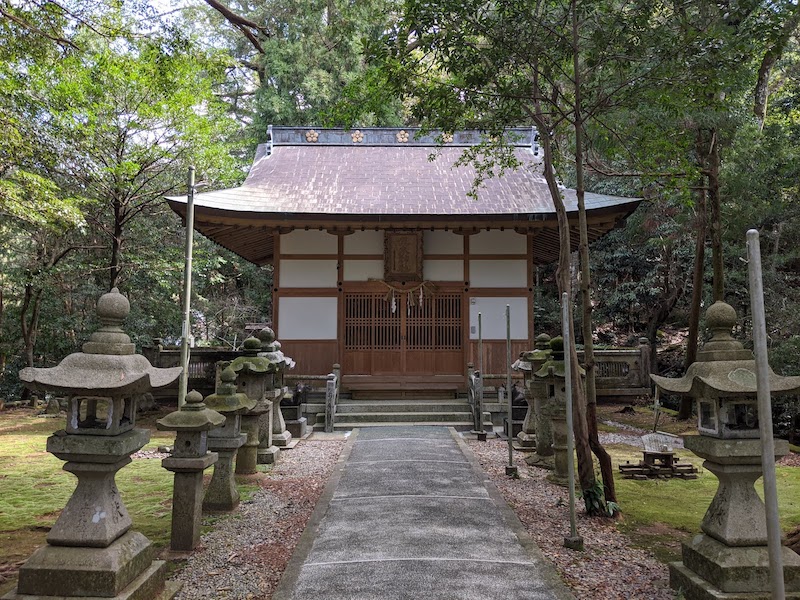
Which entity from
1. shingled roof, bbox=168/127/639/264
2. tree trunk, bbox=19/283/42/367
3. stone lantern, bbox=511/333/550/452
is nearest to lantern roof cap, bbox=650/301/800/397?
stone lantern, bbox=511/333/550/452

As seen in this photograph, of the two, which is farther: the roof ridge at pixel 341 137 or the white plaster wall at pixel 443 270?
the roof ridge at pixel 341 137

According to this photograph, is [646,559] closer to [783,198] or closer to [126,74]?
[783,198]

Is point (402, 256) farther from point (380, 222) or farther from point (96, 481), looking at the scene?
point (96, 481)

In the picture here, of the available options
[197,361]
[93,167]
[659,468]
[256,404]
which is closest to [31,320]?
[93,167]

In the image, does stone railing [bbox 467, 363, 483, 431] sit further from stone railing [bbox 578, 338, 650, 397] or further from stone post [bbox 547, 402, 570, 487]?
stone post [bbox 547, 402, 570, 487]

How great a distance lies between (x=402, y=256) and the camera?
43.9ft

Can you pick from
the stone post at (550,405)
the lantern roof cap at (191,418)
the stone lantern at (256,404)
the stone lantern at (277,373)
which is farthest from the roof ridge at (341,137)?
the lantern roof cap at (191,418)

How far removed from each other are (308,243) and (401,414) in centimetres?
492

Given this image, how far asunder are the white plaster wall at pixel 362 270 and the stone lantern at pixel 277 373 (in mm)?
4563

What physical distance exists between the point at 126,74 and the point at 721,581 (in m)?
13.6

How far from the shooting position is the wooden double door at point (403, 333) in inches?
521

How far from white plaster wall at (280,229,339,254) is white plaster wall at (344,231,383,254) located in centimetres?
30

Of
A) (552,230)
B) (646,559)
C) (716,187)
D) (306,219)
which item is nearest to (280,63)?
(306,219)

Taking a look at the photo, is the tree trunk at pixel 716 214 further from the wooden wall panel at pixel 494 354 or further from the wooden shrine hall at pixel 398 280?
the wooden wall panel at pixel 494 354
